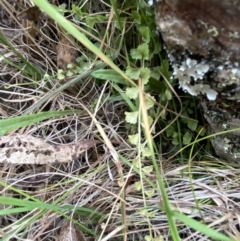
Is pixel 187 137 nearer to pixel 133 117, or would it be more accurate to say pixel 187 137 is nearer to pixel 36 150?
pixel 133 117

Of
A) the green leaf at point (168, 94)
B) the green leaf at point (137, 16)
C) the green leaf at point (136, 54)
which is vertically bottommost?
the green leaf at point (168, 94)

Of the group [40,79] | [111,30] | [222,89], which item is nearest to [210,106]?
[222,89]

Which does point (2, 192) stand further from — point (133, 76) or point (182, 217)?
point (182, 217)

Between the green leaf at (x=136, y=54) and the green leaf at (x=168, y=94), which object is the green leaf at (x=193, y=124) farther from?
the green leaf at (x=136, y=54)

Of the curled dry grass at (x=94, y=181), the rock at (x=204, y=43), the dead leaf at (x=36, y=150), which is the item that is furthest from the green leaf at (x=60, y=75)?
the rock at (x=204, y=43)

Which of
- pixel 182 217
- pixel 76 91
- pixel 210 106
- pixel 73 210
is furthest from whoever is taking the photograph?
pixel 76 91

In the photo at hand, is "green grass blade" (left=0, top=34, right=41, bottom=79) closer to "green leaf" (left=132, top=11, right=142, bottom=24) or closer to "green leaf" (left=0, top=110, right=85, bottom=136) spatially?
"green leaf" (left=0, top=110, right=85, bottom=136)

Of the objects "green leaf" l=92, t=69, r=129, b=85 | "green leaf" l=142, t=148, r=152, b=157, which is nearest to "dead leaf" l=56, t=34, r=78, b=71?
"green leaf" l=92, t=69, r=129, b=85
